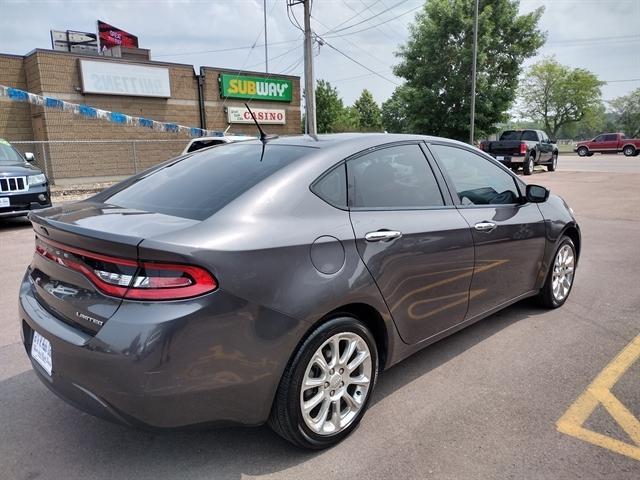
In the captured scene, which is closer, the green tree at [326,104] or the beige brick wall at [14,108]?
the beige brick wall at [14,108]

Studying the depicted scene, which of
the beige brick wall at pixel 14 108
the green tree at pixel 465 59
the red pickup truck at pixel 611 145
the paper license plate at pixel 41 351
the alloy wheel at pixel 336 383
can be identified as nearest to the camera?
the paper license plate at pixel 41 351

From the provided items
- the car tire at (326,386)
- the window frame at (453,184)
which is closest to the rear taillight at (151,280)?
the car tire at (326,386)

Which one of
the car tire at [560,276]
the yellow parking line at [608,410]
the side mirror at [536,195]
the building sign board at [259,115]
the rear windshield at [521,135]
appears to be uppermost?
the building sign board at [259,115]

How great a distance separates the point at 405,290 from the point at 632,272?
4340mm

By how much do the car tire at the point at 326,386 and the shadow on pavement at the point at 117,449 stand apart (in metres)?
0.12

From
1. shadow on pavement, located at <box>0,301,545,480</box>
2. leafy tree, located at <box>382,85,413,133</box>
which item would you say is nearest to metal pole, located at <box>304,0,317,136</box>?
leafy tree, located at <box>382,85,413,133</box>

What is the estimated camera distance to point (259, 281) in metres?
2.14

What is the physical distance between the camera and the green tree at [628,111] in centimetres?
7912

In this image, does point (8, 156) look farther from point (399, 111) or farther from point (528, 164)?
point (399, 111)

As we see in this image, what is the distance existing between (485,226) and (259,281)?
1941mm

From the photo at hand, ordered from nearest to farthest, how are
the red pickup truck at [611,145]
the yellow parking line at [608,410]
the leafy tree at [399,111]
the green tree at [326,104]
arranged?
the yellow parking line at [608,410] → the leafy tree at [399,111] → the red pickup truck at [611,145] → the green tree at [326,104]

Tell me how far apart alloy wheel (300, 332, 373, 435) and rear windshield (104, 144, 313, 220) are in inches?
35.7

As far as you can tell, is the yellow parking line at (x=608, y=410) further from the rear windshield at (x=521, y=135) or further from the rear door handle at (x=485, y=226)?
the rear windshield at (x=521, y=135)

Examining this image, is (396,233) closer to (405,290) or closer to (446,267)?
(405,290)
